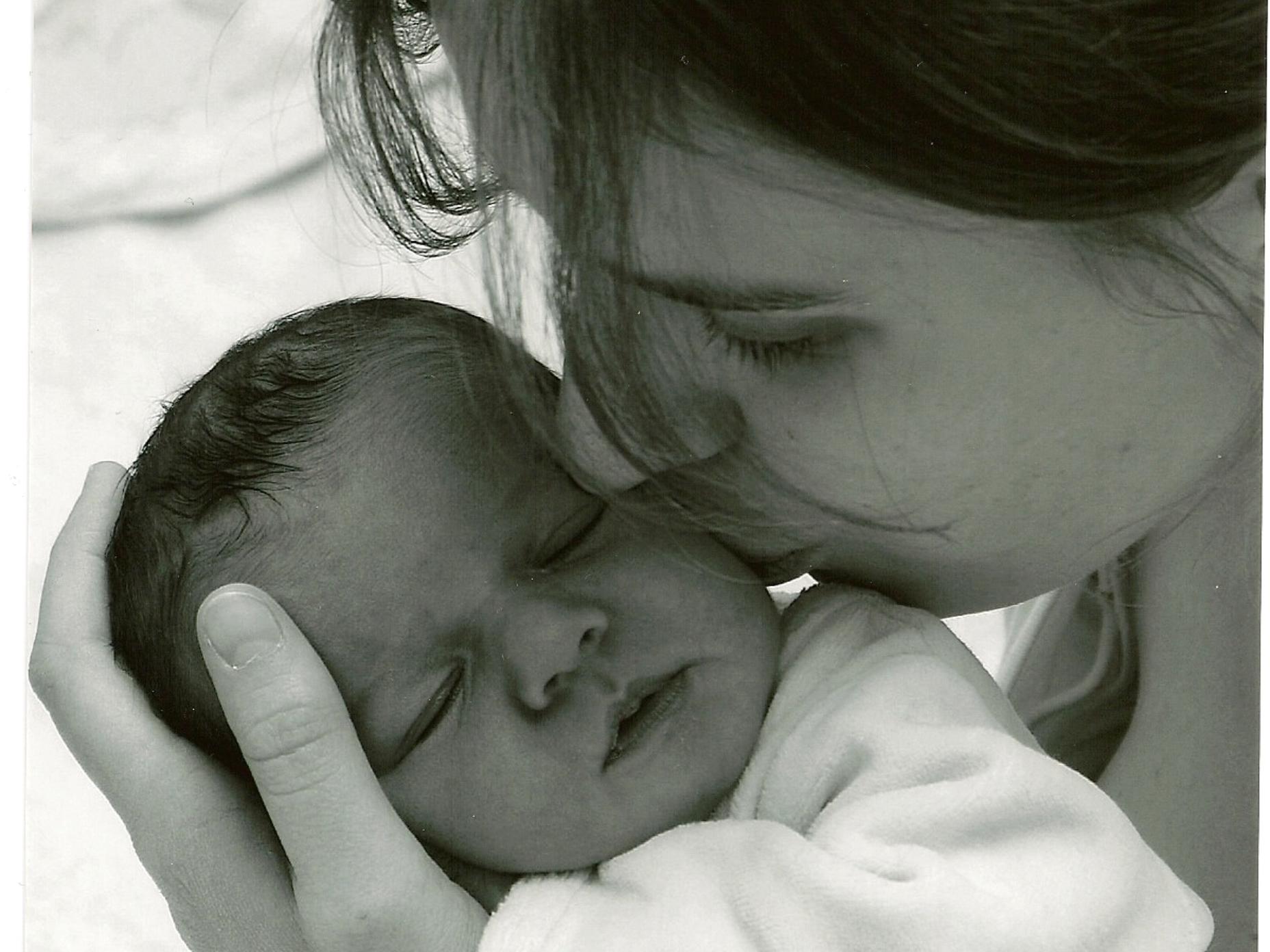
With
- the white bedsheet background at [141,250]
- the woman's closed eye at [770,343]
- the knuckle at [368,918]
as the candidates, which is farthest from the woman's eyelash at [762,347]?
the knuckle at [368,918]

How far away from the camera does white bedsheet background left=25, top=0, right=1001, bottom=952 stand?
67 cm

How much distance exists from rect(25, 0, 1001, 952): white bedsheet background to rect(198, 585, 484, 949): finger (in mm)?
119

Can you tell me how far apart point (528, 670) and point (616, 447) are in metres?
0.09

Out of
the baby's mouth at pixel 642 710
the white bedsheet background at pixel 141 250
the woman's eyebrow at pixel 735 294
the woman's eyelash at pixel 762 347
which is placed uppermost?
the white bedsheet background at pixel 141 250

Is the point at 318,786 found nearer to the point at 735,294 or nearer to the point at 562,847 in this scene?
the point at 562,847

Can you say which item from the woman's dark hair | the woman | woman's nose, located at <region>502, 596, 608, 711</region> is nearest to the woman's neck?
the woman

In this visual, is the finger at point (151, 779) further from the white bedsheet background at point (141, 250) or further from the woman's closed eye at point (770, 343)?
the woman's closed eye at point (770, 343)

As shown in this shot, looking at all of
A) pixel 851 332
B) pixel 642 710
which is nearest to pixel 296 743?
pixel 642 710

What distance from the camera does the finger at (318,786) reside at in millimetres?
601

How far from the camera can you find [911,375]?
0.59 metres

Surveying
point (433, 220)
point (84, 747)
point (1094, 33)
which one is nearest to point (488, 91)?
point (433, 220)

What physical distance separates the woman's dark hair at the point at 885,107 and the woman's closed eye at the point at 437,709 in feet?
0.39

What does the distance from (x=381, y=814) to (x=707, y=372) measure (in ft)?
0.69

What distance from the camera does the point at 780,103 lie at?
525 mm
